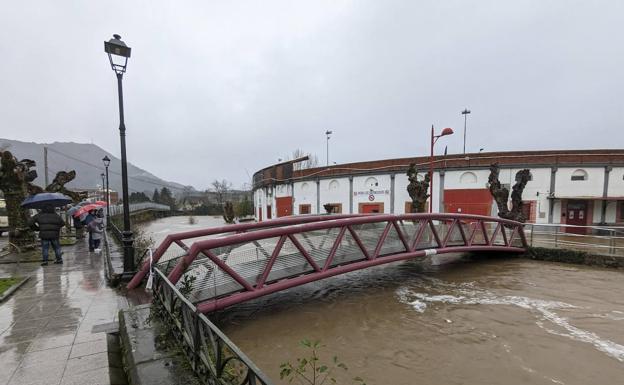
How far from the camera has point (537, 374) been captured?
4406 millimetres

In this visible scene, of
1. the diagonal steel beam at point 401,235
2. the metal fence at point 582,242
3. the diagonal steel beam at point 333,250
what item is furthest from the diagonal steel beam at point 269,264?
the metal fence at point 582,242

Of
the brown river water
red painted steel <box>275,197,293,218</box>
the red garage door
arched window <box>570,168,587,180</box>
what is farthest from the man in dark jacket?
arched window <box>570,168,587,180</box>

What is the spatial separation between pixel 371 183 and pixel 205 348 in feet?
78.3

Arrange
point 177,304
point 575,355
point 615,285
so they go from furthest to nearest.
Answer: point 615,285, point 575,355, point 177,304

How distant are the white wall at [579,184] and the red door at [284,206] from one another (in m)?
22.3

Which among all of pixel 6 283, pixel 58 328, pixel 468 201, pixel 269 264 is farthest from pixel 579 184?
pixel 6 283

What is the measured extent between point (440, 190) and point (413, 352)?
1930 centimetres

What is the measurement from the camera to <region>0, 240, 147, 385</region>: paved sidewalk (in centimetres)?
304

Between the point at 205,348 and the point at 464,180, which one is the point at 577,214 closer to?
the point at 464,180

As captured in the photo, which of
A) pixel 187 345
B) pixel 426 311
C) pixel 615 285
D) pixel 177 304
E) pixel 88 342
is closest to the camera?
pixel 187 345

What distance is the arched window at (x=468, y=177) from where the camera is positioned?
21344mm

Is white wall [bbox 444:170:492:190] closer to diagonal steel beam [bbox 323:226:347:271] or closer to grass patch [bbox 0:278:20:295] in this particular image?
diagonal steel beam [bbox 323:226:347:271]

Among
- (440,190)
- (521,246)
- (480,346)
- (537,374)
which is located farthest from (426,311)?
(440,190)

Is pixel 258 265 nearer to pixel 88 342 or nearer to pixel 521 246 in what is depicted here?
pixel 88 342
